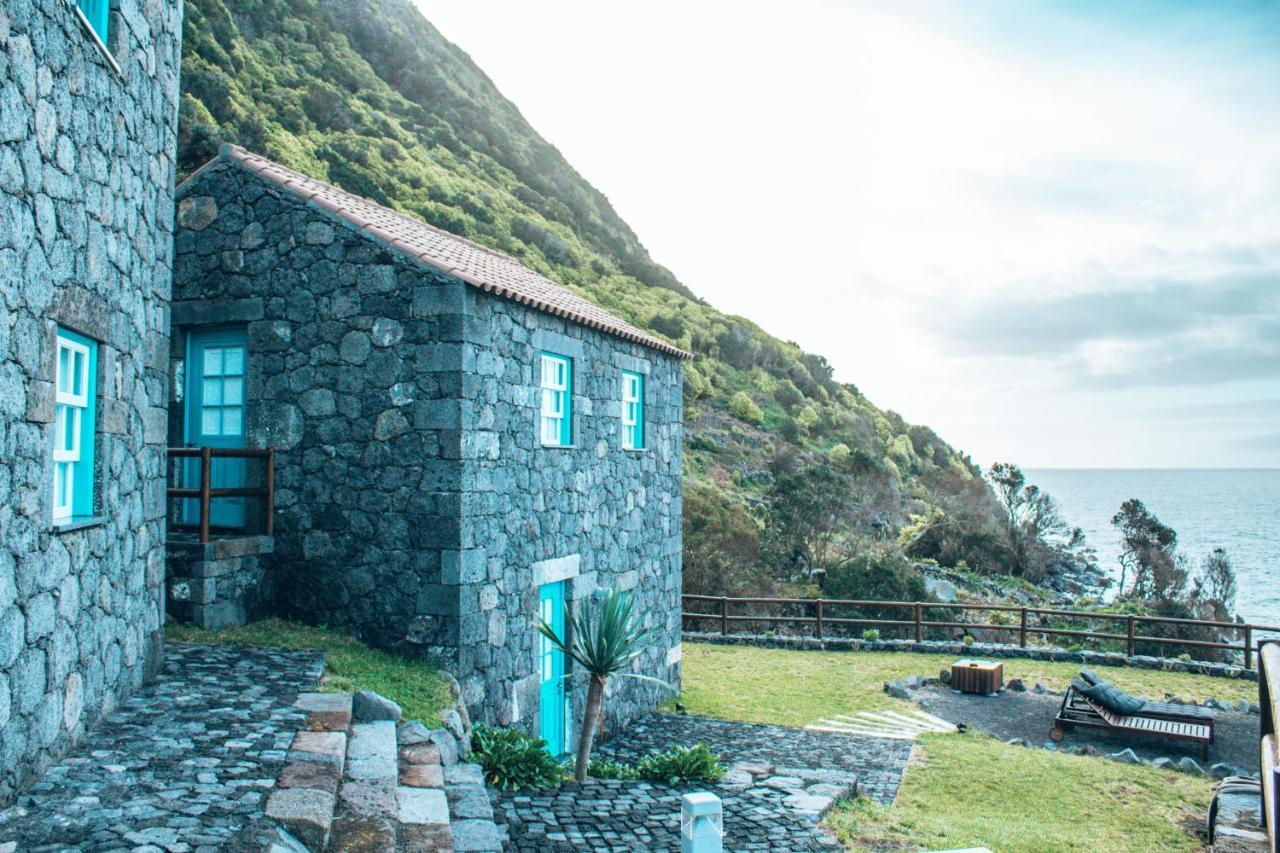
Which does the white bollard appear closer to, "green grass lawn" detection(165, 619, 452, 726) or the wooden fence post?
"green grass lawn" detection(165, 619, 452, 726)

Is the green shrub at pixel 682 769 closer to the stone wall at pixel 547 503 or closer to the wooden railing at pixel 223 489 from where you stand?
the stone wall at pixel 547 503

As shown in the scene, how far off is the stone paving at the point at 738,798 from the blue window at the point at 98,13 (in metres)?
6.04

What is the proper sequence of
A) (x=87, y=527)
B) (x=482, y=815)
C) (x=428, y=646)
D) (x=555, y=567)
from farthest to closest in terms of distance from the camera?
(x=555, y=567) → (x=428, y=646) → (x=482, y=815) → (x=87, y=527)

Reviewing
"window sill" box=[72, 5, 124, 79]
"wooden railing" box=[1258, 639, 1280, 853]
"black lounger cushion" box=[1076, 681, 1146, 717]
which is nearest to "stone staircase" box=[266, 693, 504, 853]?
"window sill" box=[72, 5, 124, 79]

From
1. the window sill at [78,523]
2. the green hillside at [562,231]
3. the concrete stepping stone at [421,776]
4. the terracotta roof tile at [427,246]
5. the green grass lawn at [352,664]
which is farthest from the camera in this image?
the green hillside at [562,231]

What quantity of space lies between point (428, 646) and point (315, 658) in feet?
3.86

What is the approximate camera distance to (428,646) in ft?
29.6

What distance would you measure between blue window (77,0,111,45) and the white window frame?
2.00 meters

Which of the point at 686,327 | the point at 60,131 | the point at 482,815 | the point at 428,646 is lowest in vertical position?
the point at 482,815

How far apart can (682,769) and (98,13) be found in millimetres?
7560

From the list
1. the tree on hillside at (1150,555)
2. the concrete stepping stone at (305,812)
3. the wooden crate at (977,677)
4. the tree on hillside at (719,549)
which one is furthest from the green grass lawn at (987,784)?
the tree on hillside at (1150,555)

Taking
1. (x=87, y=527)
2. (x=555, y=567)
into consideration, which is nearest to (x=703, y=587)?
(x=555, y=567)

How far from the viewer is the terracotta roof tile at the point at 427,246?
9195mm

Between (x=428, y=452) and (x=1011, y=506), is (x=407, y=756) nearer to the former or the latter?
(x=428, y=452)
